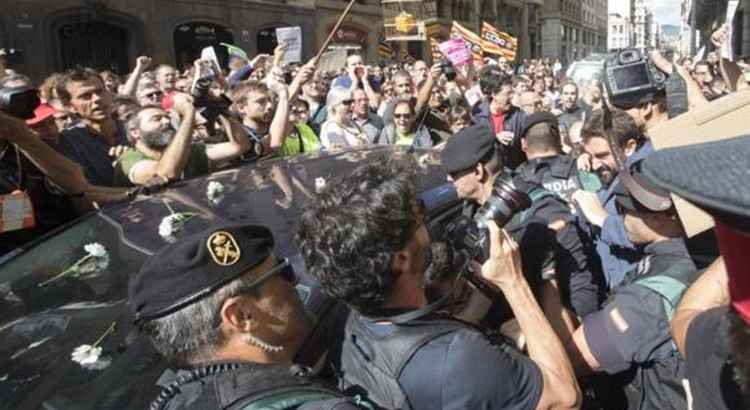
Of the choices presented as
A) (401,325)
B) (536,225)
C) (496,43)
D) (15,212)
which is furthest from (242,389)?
(496,43)

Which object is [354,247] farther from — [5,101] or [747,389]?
[5,101]

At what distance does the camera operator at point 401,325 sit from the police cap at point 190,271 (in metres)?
0.20

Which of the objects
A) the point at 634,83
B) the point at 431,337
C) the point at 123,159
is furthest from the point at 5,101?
the point at 634,83

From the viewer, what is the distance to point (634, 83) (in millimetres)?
3223

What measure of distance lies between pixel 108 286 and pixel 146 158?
6.16ft

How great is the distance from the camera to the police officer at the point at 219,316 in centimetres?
137

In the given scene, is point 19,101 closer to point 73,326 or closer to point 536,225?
point 73,326

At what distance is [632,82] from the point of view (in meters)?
3.23

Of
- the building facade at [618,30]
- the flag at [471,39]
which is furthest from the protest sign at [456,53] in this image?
the building facade at [618,30]

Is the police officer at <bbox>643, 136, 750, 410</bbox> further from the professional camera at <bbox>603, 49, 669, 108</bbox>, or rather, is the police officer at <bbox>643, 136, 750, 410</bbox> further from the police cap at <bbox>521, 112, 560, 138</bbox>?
the police cap at <bbox>521, 112, 560, 138</bbox>

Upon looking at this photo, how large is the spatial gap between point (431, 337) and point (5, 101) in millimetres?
2525

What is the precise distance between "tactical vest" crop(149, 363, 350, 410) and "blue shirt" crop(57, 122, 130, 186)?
9.63 ft

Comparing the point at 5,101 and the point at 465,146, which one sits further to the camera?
the point at 5,101

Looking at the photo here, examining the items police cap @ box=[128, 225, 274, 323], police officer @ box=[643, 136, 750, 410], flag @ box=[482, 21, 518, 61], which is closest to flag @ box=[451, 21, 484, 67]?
flag @ box=[482, 21, 518, 61]
